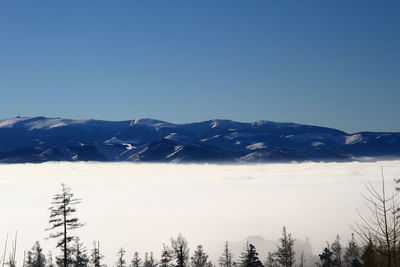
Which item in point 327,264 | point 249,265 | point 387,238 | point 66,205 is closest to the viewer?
point 387,238

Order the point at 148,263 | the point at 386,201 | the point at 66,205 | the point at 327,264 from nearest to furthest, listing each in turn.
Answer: the point at 386,201, the point at 66,205, the point at 327,264, the point at 148,263

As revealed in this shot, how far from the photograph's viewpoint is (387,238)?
19.7 meters

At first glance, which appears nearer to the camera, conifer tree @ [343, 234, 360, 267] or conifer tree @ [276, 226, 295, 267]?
conifer tree @ [276, 226, 295, 267]

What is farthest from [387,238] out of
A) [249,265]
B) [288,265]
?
[288,265]

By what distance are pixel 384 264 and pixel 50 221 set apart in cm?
3228

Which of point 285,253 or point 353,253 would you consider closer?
point 285,253

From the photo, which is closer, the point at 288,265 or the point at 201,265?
the point at 288,265

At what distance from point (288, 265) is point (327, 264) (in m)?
15.4

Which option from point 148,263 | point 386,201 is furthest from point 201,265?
point 386,201

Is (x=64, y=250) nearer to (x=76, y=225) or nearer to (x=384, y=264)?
(x=76, y=225)

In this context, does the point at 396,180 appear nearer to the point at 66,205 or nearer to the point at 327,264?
the point at 66,205

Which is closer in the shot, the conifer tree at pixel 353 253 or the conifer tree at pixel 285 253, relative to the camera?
the conifer tree at pixel 285 253

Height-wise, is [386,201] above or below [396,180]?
below

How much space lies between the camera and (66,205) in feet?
148
